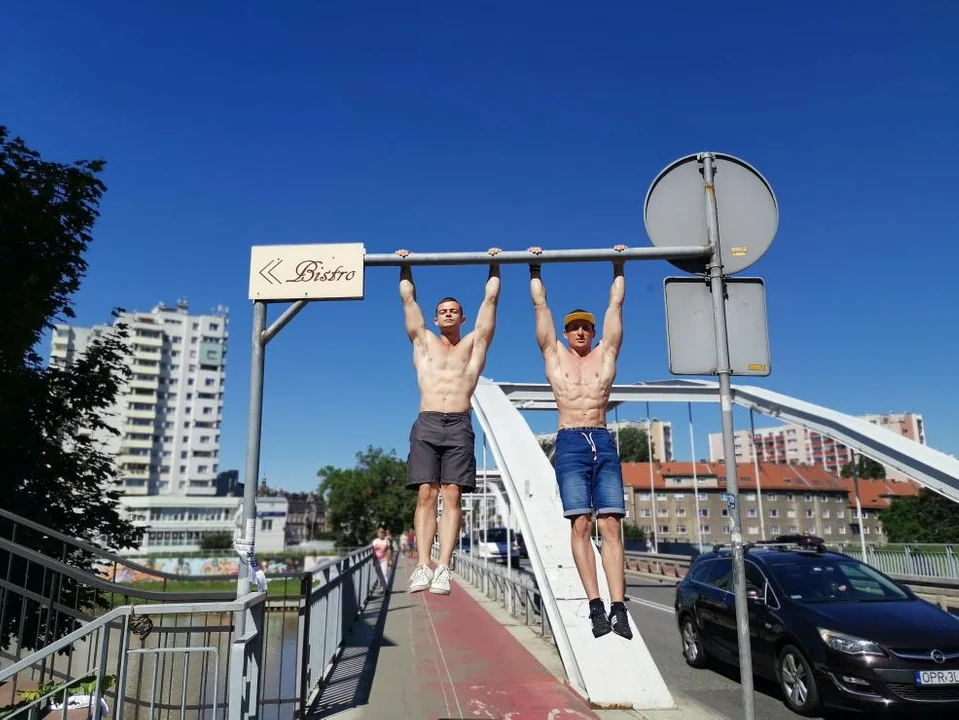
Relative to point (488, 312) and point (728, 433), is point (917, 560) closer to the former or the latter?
point (728, 433)

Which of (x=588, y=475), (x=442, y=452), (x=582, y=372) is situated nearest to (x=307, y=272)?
(x=442, y=452)

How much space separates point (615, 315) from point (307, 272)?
7.53ft

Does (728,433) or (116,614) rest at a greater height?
(728,433)

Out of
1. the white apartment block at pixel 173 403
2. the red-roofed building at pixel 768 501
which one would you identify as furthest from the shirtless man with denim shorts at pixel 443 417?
the white apartment block at pixel 173 403

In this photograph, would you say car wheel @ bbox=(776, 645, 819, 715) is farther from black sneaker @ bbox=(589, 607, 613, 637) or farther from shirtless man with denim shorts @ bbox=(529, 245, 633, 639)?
black sneaker @ bbox=(589, 607, 613, 637)

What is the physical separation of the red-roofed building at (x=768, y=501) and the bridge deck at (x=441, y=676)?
187 ft

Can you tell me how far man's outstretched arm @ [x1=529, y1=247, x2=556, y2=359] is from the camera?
460 cm

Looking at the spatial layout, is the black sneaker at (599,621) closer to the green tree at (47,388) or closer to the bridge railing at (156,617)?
the bridge railing at (156,617)

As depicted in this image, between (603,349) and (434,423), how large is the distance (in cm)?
130

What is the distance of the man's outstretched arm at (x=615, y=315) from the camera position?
4.58 m

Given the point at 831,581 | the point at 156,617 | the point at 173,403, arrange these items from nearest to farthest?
the point at 156,617 < the point at 831,581 < the point at 173,403

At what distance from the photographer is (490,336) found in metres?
4.71

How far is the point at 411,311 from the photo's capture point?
4.71 m

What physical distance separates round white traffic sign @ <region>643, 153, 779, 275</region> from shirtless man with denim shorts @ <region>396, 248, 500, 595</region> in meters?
1.21
